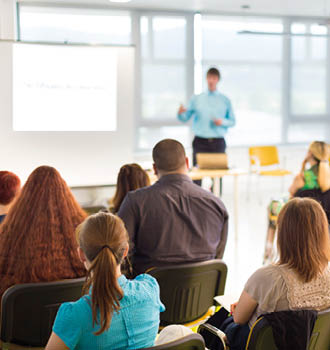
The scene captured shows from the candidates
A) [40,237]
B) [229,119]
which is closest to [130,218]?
[40,237]

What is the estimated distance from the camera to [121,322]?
5.32 ft

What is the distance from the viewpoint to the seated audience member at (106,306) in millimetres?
1556

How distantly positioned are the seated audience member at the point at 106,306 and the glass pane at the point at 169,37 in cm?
702

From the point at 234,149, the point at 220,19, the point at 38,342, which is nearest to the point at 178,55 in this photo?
the point at 220,19

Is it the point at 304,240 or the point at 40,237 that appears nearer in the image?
the point at 304,240

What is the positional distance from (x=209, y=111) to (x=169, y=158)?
13.7 feet

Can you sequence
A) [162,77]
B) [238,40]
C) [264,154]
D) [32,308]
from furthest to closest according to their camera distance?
[238,40]
[162,77]
[264,154]
[32,308]

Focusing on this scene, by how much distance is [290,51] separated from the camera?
938cm

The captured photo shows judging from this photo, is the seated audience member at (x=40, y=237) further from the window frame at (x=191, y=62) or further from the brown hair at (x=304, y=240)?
the window frame at (x=191, y=62)

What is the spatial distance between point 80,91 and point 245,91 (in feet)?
14.6

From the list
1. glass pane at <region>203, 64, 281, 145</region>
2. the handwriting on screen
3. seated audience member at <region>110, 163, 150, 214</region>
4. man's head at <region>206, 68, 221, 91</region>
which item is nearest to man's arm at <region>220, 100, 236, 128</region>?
man's head at <region>206, 68, 221, 91</region>

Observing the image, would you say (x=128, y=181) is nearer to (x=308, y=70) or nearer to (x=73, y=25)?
(x=73, y=25)

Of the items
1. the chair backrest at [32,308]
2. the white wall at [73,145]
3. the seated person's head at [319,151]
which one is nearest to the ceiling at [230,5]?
the white wall at [73,145]

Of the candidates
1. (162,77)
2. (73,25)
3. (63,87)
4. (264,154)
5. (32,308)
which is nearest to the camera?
(32,308)
